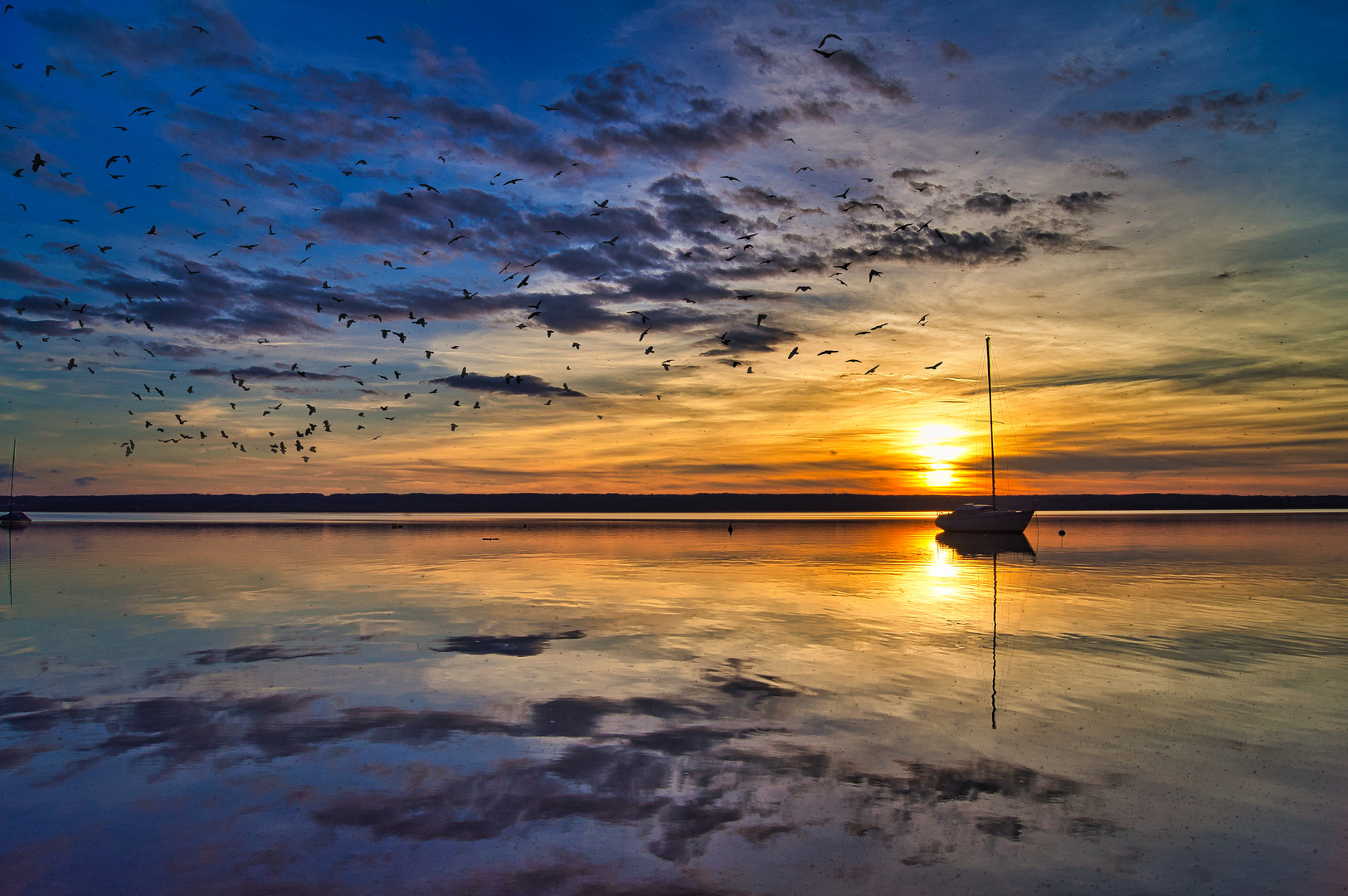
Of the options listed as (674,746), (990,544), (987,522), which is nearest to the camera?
(674,746)

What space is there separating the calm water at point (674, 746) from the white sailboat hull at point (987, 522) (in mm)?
42353

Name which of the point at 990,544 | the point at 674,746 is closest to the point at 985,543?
the point at 990,544

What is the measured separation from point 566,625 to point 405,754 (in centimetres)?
1052

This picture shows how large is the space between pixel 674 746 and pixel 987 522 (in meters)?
63.7

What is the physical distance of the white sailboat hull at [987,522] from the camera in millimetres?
66875

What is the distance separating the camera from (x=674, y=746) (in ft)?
37.2

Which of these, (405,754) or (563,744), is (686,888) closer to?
(563,744)

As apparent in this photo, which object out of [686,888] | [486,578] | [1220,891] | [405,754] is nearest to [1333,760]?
[1220,891]

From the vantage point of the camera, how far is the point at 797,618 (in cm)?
2234

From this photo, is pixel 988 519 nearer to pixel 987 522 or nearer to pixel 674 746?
pixel 987 522

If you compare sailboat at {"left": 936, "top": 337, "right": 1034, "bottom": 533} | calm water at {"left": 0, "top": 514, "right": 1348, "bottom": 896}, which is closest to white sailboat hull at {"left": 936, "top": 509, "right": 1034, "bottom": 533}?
sailboat at {"left": 936, "top": 337, "right": 1034, "bottom": 533}

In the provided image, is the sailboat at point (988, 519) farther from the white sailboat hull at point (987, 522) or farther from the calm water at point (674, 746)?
the calm water at point (674, 746)

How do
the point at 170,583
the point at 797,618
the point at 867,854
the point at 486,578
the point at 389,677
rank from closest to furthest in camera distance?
the point at 867,854, the point at 389,677, the point at 797,618, the point at 170,583, the point at 486,578

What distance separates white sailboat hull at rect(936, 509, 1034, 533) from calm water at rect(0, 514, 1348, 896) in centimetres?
4235
